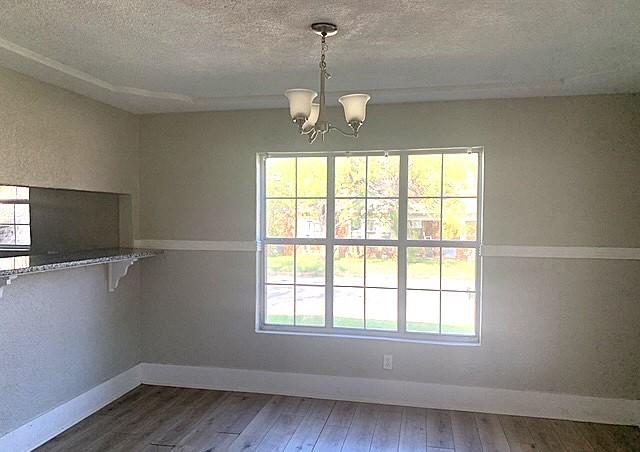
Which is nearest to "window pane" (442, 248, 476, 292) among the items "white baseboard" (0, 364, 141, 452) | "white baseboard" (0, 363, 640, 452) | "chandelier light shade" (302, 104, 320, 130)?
"white baseboard" (0, 363, 640, 452)

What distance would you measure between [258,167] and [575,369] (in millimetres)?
2862

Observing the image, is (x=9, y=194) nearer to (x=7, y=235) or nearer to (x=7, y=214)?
(x=7, y=214)

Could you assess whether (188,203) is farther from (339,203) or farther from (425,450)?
(425,450)

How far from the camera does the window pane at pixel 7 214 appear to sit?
385 centimetres

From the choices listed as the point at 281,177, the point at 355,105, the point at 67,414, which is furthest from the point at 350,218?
the point at 67,414

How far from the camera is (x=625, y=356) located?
355 centimetres

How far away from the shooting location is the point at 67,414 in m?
3.48

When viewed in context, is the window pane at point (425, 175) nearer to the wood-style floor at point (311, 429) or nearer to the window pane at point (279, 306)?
the window pane at point (279, 306)

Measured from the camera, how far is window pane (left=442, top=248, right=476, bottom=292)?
3.86 metres

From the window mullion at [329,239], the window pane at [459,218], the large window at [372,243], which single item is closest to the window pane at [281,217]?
the large window at [372,243]

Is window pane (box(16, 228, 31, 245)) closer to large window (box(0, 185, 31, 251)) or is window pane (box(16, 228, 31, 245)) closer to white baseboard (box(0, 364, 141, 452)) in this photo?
large window (box(0, 185, 31, 251))

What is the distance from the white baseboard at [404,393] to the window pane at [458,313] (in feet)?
1.42

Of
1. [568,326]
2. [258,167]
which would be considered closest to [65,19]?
[258,167]

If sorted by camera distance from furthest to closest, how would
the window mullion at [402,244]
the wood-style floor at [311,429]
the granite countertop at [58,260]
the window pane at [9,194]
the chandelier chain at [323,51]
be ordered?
the window mullion at [402,244]
the window pane at [9,194]
the wood-style floor at [311,429]
the granite countertop at [58,260]
the chandelier chain at [323,51]
